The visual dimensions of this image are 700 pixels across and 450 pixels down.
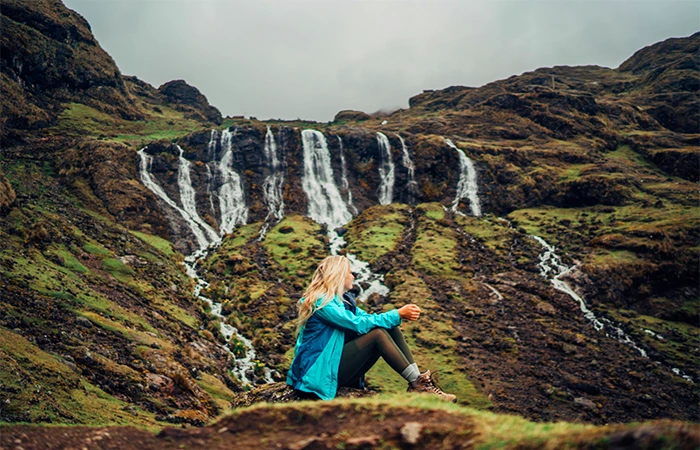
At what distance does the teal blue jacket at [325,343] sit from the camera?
716 cm

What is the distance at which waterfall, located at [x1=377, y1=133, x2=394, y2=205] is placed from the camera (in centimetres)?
7525

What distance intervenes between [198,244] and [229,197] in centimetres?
1384

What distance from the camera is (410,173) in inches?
3014

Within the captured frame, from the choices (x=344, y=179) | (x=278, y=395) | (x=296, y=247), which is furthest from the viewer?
(x=344, y=179)

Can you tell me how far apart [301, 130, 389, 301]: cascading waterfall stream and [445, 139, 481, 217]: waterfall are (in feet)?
67.0

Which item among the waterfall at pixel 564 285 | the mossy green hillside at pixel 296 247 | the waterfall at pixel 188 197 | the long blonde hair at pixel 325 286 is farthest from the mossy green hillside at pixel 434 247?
the long blonde hair at pixel 325 286

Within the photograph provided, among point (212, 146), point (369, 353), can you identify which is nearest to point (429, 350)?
point (369, 353)

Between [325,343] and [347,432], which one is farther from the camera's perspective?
[325,343]

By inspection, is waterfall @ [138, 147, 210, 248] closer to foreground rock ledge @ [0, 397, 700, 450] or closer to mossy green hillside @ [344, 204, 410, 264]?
mossy green hillside @ [344, 204, 410, 264]

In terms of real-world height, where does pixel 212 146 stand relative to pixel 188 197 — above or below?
above

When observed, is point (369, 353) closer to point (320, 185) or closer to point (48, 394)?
point (48, 394)

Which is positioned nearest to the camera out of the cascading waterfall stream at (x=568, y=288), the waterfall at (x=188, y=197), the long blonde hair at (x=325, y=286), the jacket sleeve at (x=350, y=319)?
the jacket sleeve at (x=350, y=319)

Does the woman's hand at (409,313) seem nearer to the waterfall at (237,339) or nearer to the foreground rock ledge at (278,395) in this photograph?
the foreground rock ledge at (278,395)

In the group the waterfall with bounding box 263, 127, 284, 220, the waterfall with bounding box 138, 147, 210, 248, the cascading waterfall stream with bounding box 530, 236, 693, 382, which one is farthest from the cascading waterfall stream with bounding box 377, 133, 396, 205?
the waterfall with bounding box 138, 147, 210, 248
